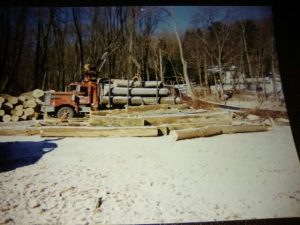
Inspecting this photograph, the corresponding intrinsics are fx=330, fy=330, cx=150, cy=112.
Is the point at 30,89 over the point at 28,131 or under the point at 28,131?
over

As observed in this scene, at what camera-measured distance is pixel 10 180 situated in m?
3.54

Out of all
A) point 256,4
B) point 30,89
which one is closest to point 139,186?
point 30,89

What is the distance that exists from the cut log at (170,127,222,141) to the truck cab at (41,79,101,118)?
1113 mm

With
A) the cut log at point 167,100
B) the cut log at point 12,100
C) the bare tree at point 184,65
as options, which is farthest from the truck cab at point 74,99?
the bare tree at point 184,65

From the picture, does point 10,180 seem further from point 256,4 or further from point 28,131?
point 256,4

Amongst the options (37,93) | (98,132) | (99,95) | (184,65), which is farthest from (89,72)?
(184,65)

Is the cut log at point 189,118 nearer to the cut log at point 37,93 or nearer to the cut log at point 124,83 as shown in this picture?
the cut log at point 124,83

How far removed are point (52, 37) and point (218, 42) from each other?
2.24m

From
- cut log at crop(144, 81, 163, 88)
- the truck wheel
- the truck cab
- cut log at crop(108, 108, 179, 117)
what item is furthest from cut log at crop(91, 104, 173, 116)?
the truck wheel

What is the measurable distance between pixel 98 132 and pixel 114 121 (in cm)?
25

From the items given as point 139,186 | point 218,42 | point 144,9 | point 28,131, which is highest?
point 144,9

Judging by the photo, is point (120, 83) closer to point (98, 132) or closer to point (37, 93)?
point (98, 132)

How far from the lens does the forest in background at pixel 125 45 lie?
417 cm

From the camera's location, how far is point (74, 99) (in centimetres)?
432
